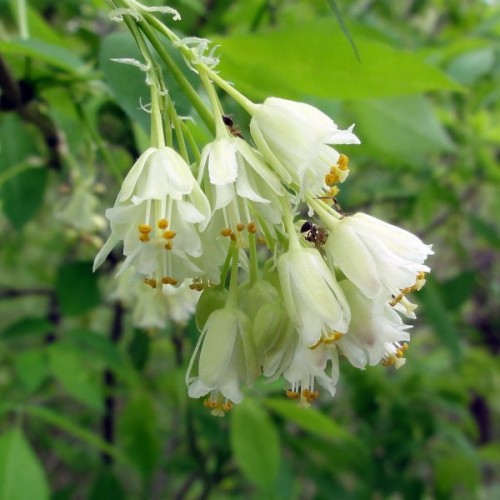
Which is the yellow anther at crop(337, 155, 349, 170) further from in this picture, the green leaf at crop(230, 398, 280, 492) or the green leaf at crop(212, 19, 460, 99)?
the green leaf at crop(230, 398, 280, 492)

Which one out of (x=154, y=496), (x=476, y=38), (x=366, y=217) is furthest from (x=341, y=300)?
(x=154, y=496)

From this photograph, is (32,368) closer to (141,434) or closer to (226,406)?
(141,434)

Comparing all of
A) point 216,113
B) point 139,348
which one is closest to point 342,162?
point 216,113

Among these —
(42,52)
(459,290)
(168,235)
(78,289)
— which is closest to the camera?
(168,235)

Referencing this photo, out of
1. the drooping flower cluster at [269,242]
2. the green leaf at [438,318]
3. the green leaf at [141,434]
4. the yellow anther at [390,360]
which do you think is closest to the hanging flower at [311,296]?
the drooping flower cluster at [269,242]

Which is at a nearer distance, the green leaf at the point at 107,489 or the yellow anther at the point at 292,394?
the yellow anther at the point at 292,394

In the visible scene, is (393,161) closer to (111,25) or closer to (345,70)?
(345,70)

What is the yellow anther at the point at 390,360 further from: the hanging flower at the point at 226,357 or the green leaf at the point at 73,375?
the green leaf at the point at 73,375
